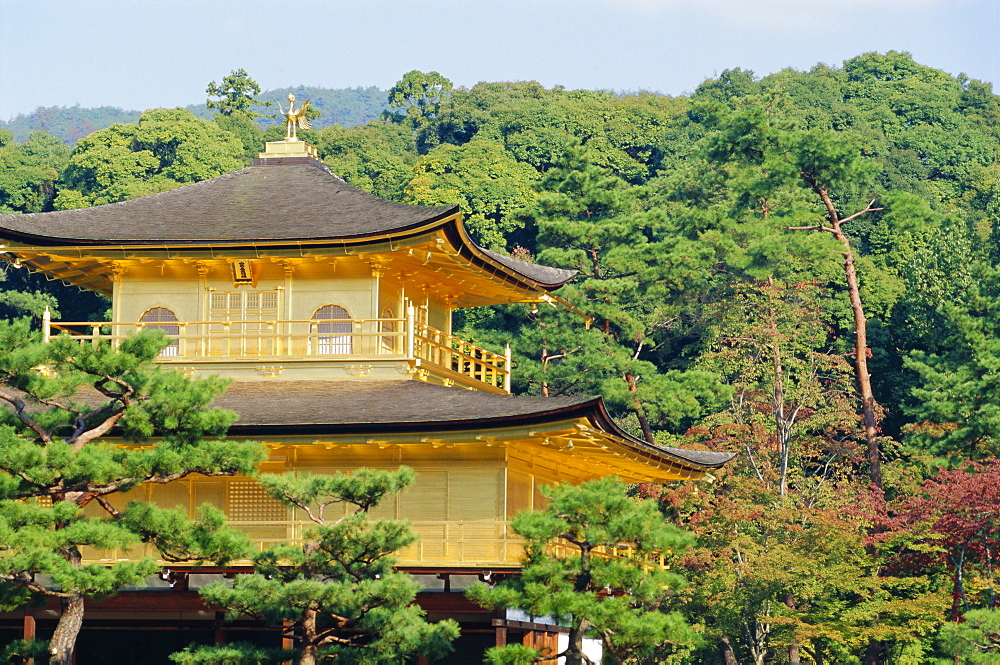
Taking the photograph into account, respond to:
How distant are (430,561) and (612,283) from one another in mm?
23106

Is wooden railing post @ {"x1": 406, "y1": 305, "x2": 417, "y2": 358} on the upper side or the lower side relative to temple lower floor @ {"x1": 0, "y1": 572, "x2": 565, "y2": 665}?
upper

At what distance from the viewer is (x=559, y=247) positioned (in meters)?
47.0

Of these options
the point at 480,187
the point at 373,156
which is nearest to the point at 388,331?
the point at 480,187

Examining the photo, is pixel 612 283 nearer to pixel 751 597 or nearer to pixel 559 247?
pixel 559 247

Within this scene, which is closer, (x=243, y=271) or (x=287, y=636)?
(x=287, y=636)

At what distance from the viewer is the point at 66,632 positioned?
18328 millimetres

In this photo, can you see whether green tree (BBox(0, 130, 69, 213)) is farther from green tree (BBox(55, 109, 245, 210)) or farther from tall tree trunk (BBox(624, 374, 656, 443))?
tall tree trunk (BBox(624, 374, 656, 443))

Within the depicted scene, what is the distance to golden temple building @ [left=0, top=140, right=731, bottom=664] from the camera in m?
20.9

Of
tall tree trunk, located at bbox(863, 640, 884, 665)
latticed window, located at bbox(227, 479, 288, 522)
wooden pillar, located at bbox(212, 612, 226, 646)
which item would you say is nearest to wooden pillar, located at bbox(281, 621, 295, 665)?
wooden pillar, located at bbox(212, 612, 226, 646)

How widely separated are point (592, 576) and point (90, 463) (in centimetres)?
641

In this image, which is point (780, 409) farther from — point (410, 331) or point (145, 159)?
point (145, 159)

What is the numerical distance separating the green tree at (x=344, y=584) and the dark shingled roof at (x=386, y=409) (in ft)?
7.09

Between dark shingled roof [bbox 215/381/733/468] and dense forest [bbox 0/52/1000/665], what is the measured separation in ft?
8.46

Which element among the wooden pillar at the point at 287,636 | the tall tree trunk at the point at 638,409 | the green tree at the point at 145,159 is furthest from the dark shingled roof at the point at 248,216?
the green tree at the point at 145,159
